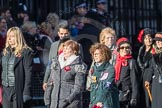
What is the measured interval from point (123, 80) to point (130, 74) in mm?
283

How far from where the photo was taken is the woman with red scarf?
1416 cm

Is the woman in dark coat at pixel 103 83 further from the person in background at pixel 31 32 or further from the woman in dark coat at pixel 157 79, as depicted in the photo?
the person in background at pixel 31 32

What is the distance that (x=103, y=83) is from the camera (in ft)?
38.6

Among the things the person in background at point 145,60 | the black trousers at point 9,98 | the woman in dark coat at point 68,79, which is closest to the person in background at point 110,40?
the person in background at point 145,60

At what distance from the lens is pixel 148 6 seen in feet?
65.1

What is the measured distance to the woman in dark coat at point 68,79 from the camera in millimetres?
12383

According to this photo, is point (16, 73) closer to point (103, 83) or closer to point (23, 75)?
point (23, 75)

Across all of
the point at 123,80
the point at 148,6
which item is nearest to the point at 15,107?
the point at 123,80

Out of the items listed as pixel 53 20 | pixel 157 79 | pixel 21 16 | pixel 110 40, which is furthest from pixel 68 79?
pixel 21 16

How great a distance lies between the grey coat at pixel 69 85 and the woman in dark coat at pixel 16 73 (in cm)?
90

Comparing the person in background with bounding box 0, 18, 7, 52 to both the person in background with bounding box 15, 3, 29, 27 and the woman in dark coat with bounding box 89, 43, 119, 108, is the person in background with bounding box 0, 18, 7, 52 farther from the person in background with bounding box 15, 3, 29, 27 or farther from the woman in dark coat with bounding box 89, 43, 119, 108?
the woman in dark coat with bounding box 89, 43, 119, 108

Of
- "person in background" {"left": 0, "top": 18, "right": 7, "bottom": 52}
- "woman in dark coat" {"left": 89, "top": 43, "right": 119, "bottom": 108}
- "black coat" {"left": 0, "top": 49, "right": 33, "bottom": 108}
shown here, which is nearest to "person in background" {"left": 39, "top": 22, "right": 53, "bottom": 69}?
"person in background" {"left": 0, "top": 18, "right": 7, "bottom": 52}

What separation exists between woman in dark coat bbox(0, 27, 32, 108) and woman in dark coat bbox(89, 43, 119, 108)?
1766 millimetres

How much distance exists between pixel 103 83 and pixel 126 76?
2.64 m
